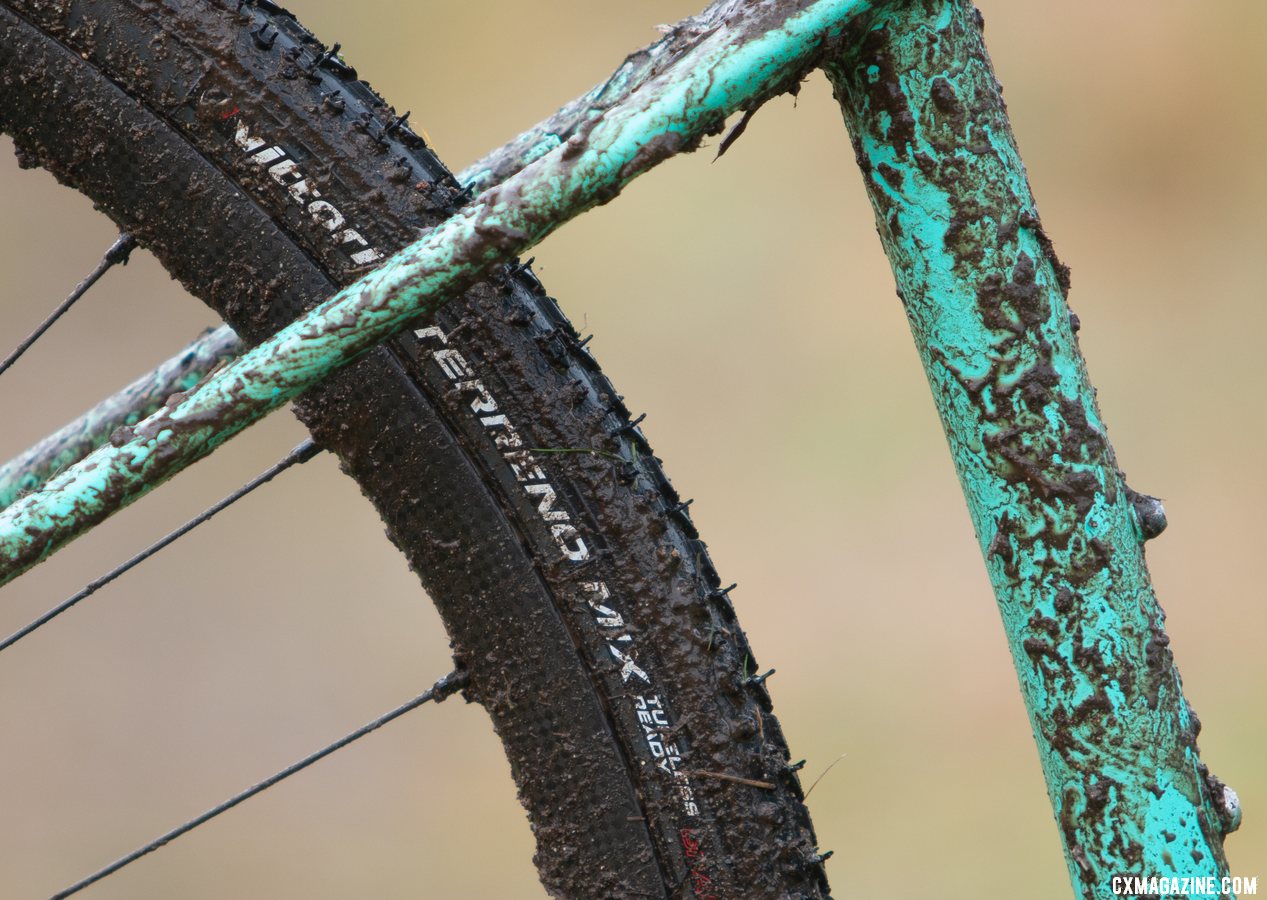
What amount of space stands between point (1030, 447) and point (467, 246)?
0.50 feet

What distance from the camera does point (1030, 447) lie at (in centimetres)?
33

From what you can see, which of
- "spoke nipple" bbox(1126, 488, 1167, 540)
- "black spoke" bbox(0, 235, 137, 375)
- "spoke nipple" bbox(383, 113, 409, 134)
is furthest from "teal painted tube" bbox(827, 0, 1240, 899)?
"black spoke" bbox(0, 235, 137, 375)

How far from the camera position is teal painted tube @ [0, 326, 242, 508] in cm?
49

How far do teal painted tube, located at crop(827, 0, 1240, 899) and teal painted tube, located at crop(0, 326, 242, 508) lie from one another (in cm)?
28

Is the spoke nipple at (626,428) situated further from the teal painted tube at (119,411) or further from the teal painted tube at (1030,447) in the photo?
the teal painted tube at (119,411)

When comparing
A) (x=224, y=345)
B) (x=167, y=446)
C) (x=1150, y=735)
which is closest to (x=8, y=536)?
(x=167, y=446)

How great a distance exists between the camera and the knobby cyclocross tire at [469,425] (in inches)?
13.9

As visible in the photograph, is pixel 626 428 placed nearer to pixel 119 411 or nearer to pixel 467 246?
pixel 467 246

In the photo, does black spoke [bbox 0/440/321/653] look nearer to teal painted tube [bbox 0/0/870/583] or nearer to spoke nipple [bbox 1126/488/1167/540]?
teal painted tube [bbox 0/0/870/583]

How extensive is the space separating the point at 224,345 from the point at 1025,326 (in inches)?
12.0

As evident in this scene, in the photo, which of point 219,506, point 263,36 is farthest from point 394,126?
point 219,506

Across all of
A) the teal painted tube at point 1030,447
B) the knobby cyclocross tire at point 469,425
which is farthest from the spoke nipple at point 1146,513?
the knobby cyclocross tire at point 469,425

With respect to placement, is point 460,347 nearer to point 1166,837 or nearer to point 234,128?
point 234,128

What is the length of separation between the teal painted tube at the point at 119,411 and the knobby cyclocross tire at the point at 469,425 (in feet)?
0.38
